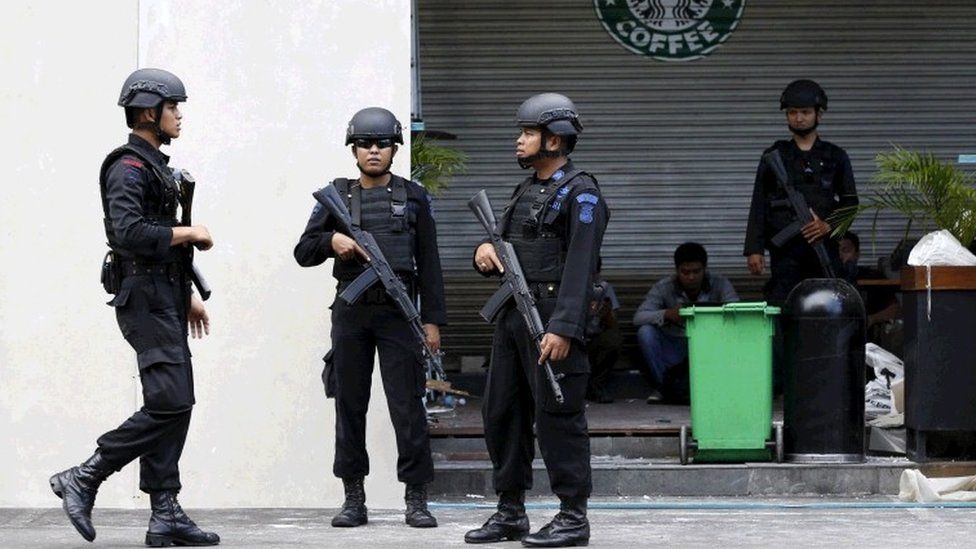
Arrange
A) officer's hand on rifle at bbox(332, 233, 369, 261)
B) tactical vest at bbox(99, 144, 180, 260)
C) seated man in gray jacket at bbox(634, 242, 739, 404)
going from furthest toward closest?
1. seated man in gray jacket at bbox(634, 242, 739, 404)
2. officer's hand on rifle at bbox(332, 233, 369, 261)
3. tactical vest at bbox(99, 144, 180, 260)

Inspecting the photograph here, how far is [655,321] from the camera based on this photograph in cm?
1205

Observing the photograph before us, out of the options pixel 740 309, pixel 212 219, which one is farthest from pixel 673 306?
pixel 212 219

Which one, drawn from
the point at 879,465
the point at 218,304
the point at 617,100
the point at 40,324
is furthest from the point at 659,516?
the point at 617,100

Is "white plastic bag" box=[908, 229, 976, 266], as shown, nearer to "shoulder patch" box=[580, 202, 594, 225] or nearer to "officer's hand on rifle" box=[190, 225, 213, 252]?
"shoulder patch" box=[580, 202, 594, 225]

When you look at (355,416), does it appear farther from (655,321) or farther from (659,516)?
(655,321)

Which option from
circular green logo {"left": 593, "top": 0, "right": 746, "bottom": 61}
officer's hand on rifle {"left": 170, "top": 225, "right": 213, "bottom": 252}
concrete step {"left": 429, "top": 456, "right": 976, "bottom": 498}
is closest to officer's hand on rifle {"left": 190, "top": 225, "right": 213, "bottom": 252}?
officer's hand on rifle {"left": 170, "top": 225, "right": 213, "bottom": 252}

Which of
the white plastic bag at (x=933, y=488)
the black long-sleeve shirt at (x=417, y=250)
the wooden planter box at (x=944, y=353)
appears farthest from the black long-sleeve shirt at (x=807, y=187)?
the black long-sleeve shirt at (x=417, y=250)

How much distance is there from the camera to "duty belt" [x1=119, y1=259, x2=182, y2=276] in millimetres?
7410

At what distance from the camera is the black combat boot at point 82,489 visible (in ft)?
24.0

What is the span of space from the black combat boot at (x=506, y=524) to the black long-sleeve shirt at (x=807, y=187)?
362cm

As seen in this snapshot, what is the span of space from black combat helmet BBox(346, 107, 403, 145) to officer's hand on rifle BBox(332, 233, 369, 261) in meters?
0.44

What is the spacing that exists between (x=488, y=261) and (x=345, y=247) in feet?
2.84

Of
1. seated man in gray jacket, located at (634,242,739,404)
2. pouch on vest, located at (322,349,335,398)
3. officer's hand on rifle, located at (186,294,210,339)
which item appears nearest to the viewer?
officer's hand on rifle, located at (186,294,210,339)

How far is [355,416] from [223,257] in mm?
1217
